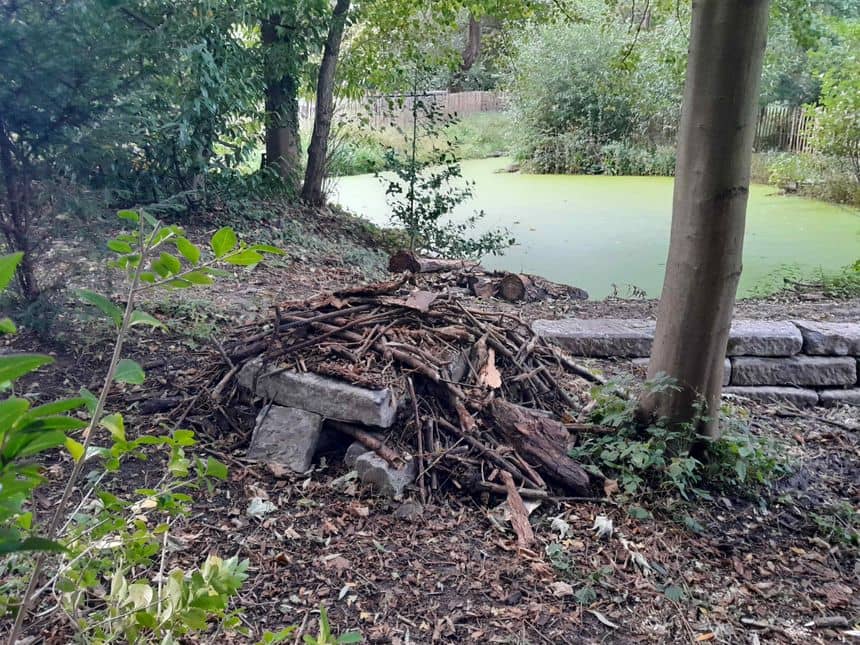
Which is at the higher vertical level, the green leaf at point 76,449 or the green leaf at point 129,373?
the green leaf at point 129,373

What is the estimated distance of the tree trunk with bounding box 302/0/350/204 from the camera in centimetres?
837

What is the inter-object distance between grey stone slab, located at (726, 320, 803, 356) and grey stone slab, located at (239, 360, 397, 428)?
238 centimetres

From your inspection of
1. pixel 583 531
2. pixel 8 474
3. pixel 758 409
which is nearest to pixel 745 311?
pixel 758 409

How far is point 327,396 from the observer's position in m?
2.89

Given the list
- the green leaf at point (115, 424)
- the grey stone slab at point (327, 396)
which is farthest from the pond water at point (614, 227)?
the green leaf at point (115, 424)

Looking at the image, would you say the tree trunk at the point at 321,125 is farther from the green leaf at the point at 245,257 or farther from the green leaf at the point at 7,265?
the green leaf at the point at 7,265

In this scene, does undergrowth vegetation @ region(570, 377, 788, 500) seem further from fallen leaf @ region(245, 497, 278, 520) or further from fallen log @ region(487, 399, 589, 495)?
fallen leaf @ region(245, 497, 278, 520)

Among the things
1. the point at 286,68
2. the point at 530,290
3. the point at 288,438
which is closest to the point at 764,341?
the point at 530,290

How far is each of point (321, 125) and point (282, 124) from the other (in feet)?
1.56

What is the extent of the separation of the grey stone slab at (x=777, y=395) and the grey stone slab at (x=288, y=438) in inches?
97.9

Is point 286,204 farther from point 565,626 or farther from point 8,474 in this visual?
point 8,474

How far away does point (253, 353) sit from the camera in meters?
Result: 3.22

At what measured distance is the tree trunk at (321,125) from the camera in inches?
329

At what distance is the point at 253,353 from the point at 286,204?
5.31 meters
